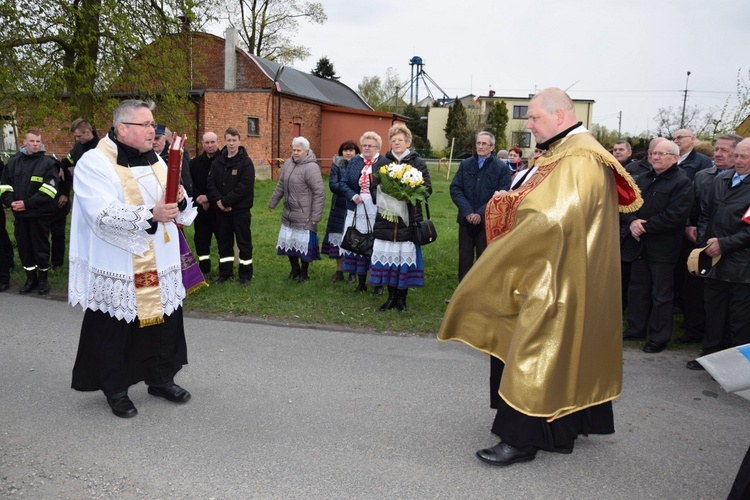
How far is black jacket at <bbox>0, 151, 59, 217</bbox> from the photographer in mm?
7895

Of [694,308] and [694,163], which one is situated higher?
[694,163]

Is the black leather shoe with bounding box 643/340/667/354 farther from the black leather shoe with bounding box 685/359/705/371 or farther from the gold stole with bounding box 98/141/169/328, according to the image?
the gold stole with bounding box 98/141/169/328

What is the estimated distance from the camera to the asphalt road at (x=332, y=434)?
11.3 feet

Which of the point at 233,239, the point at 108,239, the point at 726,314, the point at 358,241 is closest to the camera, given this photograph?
the point at 108,239

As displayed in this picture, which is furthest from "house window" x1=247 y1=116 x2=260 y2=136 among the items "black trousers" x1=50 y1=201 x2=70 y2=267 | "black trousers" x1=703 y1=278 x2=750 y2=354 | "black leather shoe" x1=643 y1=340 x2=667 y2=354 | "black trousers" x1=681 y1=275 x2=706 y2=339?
"black trousers" x1=703 y1=278 x2=750 y2=354

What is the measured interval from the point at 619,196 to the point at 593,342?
3.08 ft

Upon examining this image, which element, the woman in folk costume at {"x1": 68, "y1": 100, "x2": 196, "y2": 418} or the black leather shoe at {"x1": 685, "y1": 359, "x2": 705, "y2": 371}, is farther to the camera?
the black leather shoe at {"x1": 685, "y1": 359, "x2": 705, "y2": 371}

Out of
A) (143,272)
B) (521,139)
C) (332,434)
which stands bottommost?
(332,434)

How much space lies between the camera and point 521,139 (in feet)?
180

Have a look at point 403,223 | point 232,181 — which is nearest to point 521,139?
point 232,181

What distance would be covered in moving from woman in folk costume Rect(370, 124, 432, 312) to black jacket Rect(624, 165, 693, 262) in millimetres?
2410

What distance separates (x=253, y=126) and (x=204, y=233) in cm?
2124

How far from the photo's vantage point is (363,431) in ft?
13.5

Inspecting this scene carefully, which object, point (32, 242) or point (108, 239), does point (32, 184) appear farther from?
point (108, 239)
